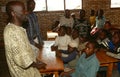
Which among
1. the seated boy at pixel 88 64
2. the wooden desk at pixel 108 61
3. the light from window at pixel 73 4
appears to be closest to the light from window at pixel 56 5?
the light from window at pixel 73 4

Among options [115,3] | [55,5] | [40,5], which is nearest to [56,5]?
[55,5]

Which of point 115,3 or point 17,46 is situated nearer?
point 17,46

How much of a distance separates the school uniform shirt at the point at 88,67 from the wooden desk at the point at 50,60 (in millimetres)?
296

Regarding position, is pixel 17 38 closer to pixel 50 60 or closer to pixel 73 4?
pixel 50 60

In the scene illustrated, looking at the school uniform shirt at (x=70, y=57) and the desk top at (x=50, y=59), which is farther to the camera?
the school uniform shirt at (x=70, y=57)

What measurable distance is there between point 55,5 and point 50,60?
508 cm

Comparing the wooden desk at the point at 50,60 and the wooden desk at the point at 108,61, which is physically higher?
the wooden desk at the point at 50,60

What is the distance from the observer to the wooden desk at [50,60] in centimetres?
376

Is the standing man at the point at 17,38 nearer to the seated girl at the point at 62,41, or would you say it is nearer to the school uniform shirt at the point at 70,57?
the school uniform shirt at the point at 70,57

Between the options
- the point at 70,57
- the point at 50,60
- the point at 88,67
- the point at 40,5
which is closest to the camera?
the point at 88,67

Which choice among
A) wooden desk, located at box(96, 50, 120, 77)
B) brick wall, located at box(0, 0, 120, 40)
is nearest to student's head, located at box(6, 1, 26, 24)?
wooden desk, located at box(96, 50, 120, 77)

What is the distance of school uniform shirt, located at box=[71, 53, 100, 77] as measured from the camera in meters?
3.51

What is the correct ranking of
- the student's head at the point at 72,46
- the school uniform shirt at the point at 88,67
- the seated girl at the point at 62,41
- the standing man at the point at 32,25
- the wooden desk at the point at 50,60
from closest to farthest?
the school uniform shirt at the point at 88,67 < the wooden desk at the point at 50,60 < the standing man at the point at 32,25 < the student's head at the point at 72,46 < the seated girl at the point at 62,41

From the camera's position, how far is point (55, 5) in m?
8.96
